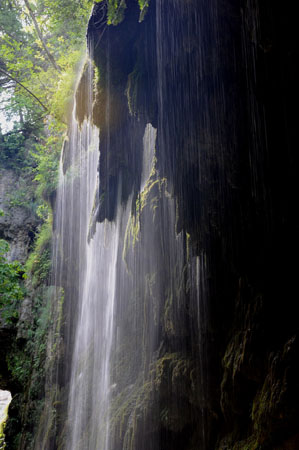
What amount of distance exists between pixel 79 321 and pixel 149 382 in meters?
4.20

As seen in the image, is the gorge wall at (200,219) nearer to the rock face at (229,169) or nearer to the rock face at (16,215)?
the rock face at (229,169)

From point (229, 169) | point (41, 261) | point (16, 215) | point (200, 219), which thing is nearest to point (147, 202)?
point (200, 219)

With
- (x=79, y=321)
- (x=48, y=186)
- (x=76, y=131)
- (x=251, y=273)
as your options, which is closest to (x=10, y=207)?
(x=48, y=186)

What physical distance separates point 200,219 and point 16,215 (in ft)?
40.5

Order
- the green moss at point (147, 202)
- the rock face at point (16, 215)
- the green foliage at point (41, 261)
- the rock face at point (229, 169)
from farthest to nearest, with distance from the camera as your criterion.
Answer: the rock face at point (16, 215) < the green foliage at point (41, 261) < the green moss at point (147, 202) < the rock face at point (229, 169)

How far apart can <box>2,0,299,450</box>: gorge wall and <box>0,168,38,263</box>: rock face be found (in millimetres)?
7826

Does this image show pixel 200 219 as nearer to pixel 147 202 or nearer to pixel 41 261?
pixel 147 202

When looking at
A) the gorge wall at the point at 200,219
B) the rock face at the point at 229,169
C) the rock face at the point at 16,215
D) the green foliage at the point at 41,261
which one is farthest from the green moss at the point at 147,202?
the rock face at the point at 16,215

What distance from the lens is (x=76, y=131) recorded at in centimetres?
1095

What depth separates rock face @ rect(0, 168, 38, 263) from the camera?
47.7 ft

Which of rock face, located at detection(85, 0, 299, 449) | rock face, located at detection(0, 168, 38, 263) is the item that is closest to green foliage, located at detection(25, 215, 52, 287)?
rock face, located at detection(0, 168, 38, 263)

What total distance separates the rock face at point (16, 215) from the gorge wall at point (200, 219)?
7826 millimetres

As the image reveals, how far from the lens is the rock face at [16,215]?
47.7 feet

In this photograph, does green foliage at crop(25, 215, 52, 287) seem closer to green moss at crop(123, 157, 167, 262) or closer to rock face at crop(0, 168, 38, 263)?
rock face at crop(0, 168, 38, 263)
